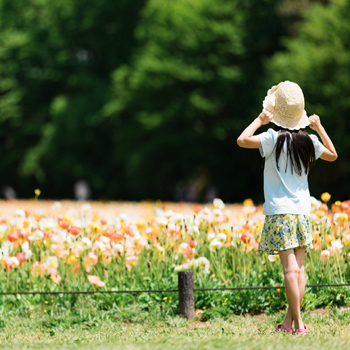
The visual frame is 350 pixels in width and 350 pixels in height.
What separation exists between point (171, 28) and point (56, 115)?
20.6 ft

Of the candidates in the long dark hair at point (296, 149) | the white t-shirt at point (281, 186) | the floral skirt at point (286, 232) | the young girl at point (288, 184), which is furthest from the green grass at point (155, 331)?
the long dark hair at point (296, 149)

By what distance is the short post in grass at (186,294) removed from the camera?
595 cm

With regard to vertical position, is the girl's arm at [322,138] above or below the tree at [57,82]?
below

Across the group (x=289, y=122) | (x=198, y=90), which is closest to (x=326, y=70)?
(x=198, y=90)

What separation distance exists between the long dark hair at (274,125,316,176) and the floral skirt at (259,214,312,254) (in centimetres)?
34

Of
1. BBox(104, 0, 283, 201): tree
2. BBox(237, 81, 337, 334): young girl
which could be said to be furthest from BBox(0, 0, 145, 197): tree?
BBox(237, 81, 337, 334): young girl

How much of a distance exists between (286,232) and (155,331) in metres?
1.50

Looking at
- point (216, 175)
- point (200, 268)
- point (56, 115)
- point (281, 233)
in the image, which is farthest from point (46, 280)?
point (56, 115)

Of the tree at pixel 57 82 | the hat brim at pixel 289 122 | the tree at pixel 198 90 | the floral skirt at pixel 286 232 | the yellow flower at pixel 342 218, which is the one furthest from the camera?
the tree at pixel 57 82

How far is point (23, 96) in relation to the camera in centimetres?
3081

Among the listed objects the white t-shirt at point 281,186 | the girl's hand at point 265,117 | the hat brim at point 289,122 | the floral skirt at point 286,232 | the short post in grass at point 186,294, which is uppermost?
the girl's hand at point 265,117

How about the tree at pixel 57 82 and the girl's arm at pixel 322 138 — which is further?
the tree at pixel 57 82

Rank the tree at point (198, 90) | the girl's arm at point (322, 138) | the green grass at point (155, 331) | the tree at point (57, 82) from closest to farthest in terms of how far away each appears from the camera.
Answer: the green grass at point (155, 331) → the girl's arm at point (322, 138) → the tree at point (198, 90) → the tree at point (57, 82)

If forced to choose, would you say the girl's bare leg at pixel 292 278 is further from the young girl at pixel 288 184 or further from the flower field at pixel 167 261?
the flower field at pixel 167 261
